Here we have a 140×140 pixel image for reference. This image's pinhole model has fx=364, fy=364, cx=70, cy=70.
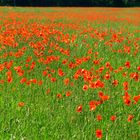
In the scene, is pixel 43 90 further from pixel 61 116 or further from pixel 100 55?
pixel 100 55

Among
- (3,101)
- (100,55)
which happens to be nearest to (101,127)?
(3,101)

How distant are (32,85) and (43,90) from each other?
0.82 feet

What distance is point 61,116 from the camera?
4.42 metres

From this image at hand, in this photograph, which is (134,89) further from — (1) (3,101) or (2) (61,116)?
(1) (3,101)

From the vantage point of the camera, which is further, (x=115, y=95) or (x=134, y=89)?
(x=134, y=89)

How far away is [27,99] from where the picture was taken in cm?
504
